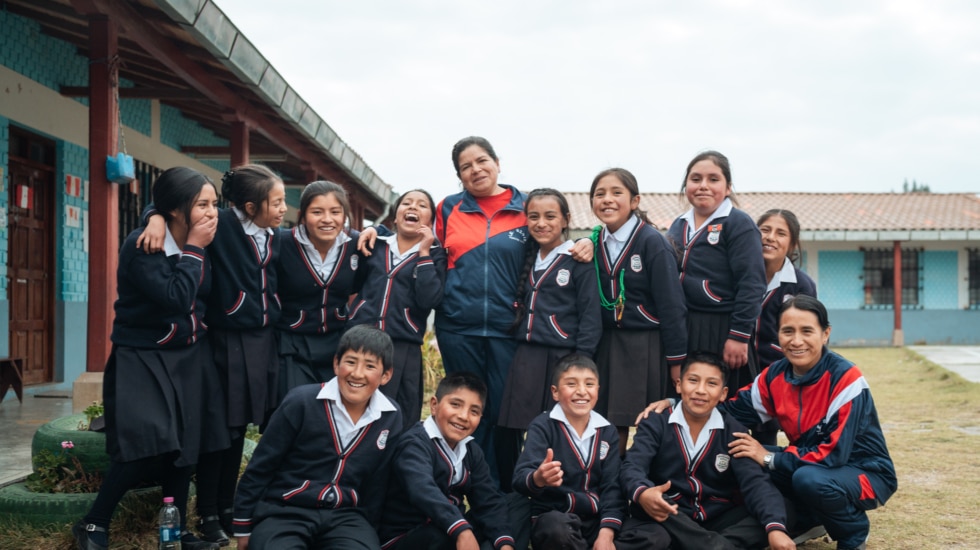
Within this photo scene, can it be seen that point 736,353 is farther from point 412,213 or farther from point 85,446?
point 85,446

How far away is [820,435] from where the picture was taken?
3400 mm

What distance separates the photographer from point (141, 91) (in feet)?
22.9

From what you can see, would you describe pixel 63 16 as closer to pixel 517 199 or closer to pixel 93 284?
pixel 93 284

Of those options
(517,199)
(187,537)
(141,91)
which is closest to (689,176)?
(517,199)

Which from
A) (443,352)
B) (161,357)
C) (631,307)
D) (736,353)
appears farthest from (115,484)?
(736,353)

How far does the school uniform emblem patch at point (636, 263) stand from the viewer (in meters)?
3.64

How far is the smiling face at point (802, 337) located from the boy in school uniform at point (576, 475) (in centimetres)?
78

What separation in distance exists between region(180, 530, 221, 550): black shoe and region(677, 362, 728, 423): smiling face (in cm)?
198

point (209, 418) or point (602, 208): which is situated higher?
point (602, 208)

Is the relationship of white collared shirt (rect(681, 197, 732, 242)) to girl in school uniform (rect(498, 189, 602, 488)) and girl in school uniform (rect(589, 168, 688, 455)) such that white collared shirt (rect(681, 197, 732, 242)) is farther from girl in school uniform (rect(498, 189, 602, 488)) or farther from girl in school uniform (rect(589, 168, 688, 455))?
girl in school uniform (rect(498, 189, 602, 488))

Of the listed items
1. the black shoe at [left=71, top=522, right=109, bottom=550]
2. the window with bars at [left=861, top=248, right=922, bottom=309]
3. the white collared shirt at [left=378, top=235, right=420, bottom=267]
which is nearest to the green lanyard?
the white collared shirt at [left=378, top=235, right=420, bottom=267]

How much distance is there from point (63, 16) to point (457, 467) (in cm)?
529

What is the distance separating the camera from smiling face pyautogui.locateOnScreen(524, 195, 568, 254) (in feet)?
12.2

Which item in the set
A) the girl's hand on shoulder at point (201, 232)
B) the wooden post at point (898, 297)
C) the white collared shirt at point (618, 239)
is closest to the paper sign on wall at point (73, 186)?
the girl's hand on shoulder at point (201, 232)
